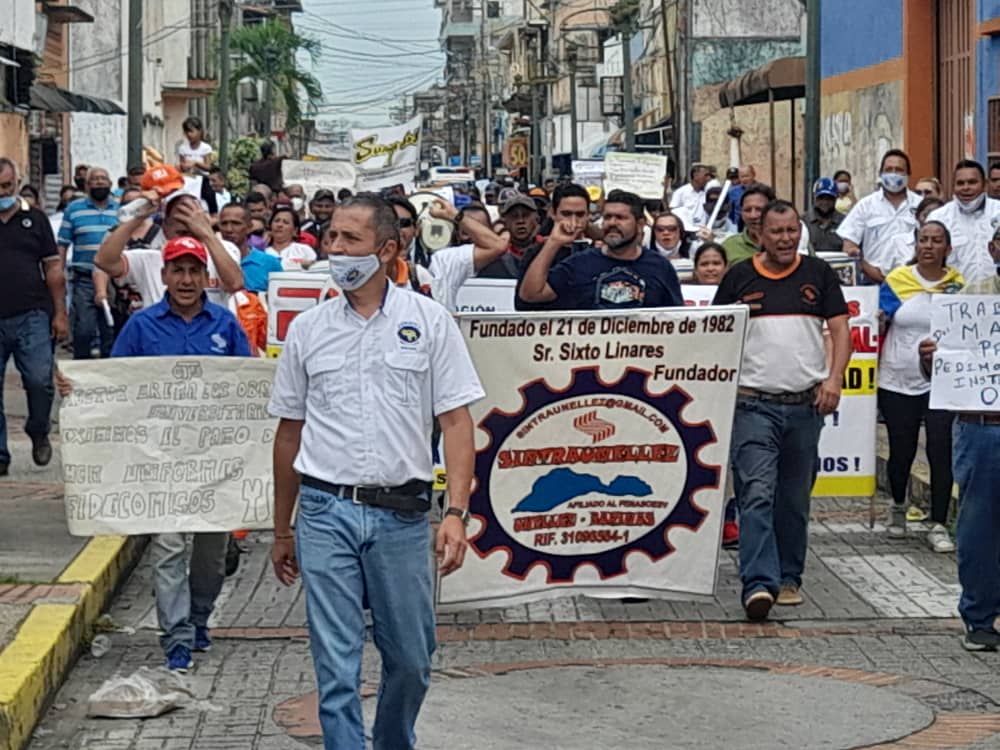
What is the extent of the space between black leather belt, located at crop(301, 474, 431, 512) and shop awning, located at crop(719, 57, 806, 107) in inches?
967

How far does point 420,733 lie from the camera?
7.48 meters

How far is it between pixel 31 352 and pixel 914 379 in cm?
552

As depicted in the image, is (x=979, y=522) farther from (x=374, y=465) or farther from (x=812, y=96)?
(x=812, y=96)

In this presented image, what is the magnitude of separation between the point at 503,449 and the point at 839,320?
1.77 meters

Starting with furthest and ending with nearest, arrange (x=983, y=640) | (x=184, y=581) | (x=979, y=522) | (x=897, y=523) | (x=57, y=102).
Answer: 1. (x=57, y=102)
2. (x=897, y=523)
3. (x=979, y=522)
4. (x=983, y=640)
5. (x=184, y=581)

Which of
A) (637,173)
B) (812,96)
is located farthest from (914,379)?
(637,173)

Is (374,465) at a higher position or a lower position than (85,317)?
lower

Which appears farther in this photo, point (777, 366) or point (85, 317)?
point (85, 317)

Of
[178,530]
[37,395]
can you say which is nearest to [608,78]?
[37,395]

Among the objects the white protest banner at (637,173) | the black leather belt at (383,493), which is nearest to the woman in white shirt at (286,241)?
the black leather belt at (383,493)

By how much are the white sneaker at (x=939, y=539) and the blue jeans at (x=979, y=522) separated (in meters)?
2.53

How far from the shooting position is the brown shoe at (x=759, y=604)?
9.52 metres

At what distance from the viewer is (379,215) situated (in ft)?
20.7

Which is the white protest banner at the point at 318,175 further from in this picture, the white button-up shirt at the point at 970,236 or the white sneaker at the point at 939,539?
the white sneaker at the point at 939,539
